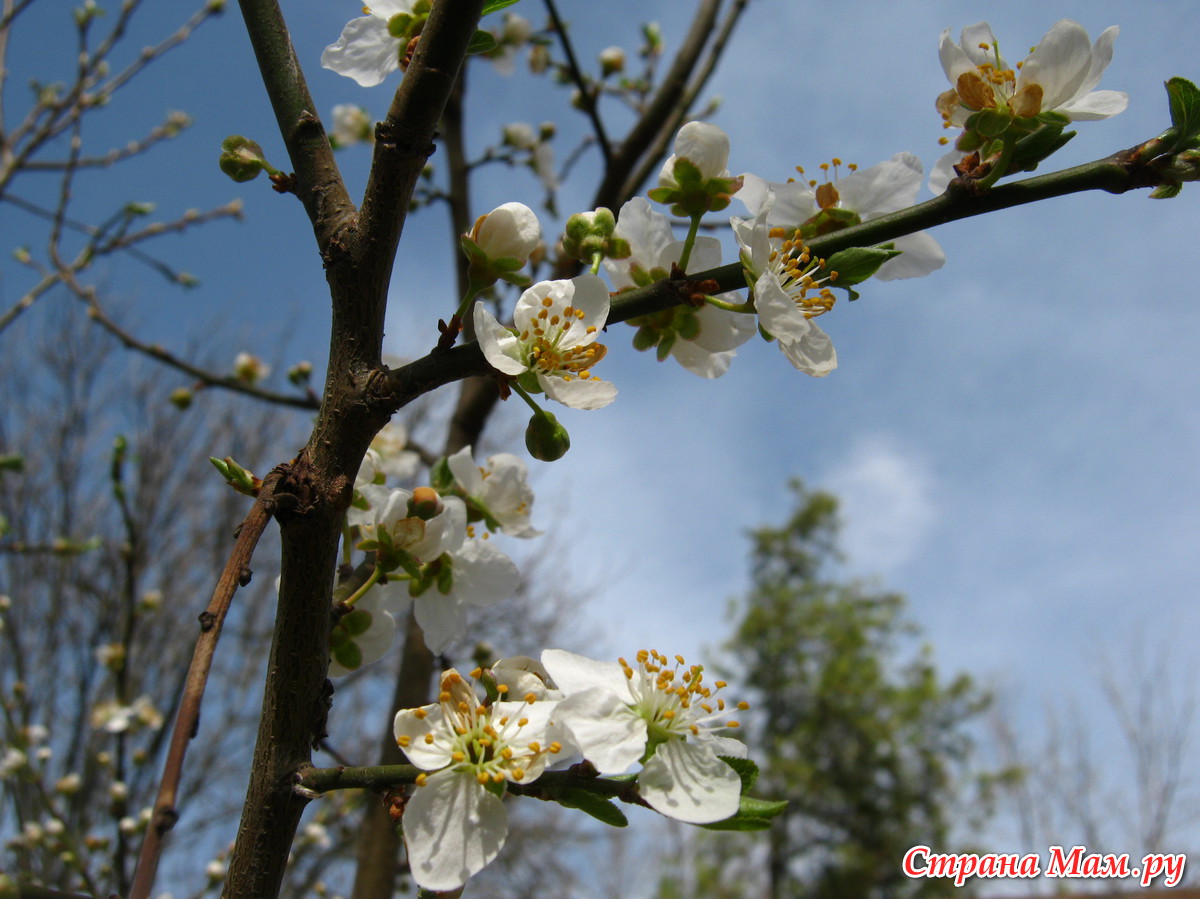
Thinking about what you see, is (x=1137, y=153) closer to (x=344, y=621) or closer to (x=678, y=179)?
(x=678, y=179)

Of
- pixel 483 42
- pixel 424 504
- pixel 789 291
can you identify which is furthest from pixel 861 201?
pixel 424 504

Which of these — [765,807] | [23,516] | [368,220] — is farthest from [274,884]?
[23,516]

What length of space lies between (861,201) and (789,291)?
15cm

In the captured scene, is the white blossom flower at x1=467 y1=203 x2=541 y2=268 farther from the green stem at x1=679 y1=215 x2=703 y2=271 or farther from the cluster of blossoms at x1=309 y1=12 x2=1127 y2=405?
the green stem at x1=679 y1=215 x2=703 y2=271

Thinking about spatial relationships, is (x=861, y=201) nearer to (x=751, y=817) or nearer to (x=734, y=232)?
(x=734, y=232)

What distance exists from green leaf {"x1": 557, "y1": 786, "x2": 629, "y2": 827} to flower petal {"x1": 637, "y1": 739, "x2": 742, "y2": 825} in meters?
0.03

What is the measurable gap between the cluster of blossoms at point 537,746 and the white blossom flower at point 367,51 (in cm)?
80

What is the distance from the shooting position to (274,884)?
667 millimetres

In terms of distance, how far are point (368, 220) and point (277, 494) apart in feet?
0.88

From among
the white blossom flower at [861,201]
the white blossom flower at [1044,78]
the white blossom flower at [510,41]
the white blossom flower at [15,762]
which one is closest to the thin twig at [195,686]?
the white blossom flower at [861,201]

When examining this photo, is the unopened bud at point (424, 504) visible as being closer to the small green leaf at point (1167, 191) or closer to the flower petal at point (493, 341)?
the flower petal at point (493, 341)

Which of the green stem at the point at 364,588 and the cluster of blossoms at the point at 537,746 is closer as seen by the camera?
the cluster of blossoms at the point at 537,746

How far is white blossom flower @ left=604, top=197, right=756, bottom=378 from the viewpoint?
99 cm

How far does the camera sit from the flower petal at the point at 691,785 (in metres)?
0.69
